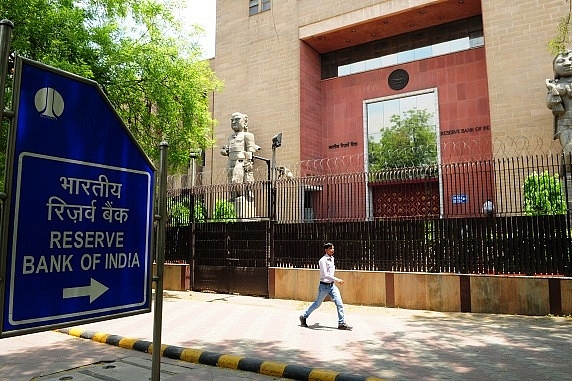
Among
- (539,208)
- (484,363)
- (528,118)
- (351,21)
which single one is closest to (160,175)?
(484,363)

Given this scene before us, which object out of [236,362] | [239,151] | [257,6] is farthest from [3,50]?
[257,6]

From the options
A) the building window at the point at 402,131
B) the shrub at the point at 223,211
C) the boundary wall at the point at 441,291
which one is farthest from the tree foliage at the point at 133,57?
the building window at the point at 402,131

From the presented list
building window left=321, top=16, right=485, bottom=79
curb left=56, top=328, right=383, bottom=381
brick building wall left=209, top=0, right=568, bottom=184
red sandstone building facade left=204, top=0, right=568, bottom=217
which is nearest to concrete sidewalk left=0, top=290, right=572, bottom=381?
curb left=56, top=328, right=383, bottom=381

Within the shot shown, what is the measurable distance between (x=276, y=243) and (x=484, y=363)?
22.5 ft

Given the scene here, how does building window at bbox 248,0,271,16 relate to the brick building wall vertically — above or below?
above

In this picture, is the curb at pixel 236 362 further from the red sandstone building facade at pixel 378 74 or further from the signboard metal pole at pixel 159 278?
the red sandstone building facade at pixel 378 74

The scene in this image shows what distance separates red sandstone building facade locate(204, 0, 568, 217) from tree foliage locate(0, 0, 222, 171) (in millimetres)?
7345

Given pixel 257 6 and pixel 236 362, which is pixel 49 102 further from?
pixel 257 6

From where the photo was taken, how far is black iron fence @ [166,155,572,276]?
897cm

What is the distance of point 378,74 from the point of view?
822 inches

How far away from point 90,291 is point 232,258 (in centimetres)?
994

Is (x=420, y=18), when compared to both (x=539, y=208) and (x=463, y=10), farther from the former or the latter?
(x=539, y=208)

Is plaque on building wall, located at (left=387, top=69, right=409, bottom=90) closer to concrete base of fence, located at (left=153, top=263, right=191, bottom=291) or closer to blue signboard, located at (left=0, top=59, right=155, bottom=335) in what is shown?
concrete base of fence, located at (left=153, top=263, right=191, bottom=291)

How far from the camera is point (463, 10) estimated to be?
1864 centimetres
